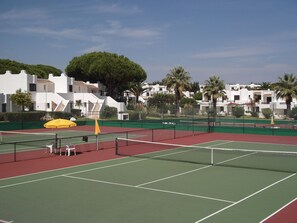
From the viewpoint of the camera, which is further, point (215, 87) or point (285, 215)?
point (215, 87)

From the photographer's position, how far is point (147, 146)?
1006 inches

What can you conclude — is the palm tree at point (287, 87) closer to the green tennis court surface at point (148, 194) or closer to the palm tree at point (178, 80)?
the palm tree at point (178, 80)

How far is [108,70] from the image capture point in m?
75.6

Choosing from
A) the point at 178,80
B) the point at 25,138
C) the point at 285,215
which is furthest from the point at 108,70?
→ the point at 285,215

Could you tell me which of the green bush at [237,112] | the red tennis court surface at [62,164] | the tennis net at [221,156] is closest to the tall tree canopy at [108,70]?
the green bush at [237,112]

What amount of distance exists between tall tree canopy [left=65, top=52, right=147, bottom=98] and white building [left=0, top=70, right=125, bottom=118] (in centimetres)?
891

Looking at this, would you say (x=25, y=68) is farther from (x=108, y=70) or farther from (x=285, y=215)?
(x=285, y=215)

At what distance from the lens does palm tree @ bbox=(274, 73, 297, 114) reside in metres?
58.3

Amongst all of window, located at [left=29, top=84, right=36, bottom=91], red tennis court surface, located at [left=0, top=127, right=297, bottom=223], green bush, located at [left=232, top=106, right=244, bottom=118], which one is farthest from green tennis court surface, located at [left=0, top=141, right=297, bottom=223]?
window, located at [left=29, top=84, right=36, bottom=91]

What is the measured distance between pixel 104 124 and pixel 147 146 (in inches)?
866

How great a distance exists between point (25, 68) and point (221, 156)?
234 feet

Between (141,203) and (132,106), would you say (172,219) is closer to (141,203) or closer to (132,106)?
(141,203)

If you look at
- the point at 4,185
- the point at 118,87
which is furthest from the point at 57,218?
the point at 118,87

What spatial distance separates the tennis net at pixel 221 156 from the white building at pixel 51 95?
3420cm
